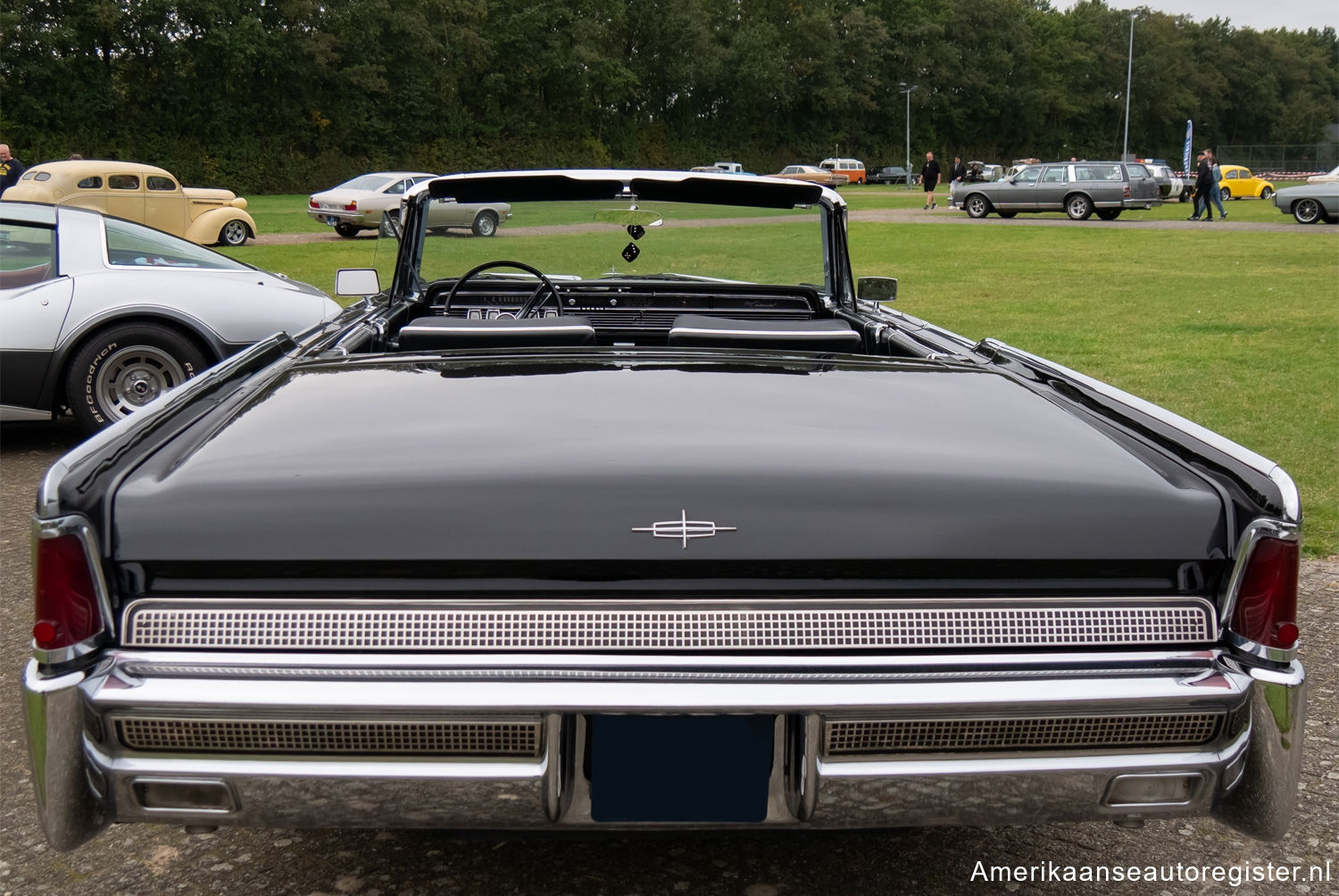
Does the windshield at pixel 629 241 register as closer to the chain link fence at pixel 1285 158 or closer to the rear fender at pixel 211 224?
the rear fender at pixel 211 224

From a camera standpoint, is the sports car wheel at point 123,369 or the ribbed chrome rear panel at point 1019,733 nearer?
the ribbed chrome rear panel at point 1019,733

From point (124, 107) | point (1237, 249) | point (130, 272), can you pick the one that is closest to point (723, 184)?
point (130, 272)

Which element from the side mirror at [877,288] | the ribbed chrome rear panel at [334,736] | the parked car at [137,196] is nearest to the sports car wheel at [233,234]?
the parked car at [137,196]

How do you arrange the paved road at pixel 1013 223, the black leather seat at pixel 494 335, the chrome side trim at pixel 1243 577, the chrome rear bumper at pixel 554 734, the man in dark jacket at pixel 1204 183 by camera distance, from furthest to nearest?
the man in dark jacket at pixel 1204 183, the paved road at pixel 1013 223, the black leather seat at pixel 494 335, the chrome side trim at pixel 1243 577, the chrome rear bumper at pixel 554 734

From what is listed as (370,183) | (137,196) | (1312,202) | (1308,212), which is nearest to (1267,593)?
(137,196)

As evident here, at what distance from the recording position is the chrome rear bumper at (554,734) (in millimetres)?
1660

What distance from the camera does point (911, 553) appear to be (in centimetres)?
173

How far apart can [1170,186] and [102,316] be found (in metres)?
34.2

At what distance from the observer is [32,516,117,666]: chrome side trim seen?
1.70 meters

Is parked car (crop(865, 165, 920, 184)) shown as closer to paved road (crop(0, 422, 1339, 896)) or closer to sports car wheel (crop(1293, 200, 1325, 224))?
sports car wheel (crop(1293, 200, 1325, 224))

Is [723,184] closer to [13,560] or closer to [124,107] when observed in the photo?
[13,560]

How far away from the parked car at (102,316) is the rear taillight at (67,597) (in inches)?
165

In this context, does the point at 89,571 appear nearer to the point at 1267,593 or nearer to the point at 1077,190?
the point at 1267,593

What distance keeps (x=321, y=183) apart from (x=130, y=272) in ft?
149
